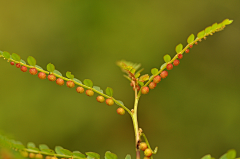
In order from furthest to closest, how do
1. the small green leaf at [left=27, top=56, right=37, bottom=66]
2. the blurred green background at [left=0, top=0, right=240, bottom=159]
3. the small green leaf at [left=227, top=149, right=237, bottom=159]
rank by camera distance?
the blurred green background at [left=0, top=0, right=240, bottom=159], the small green leaf at [left=27, top=56, right=37, bottom=66], the small green leaf at [left=227, top=149, right=237, bottom=159]

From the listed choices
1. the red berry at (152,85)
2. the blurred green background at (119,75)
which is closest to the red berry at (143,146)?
the red berry at (152,85)

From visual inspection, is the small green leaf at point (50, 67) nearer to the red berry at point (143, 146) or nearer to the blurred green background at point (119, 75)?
the red berry at point (143, 146)

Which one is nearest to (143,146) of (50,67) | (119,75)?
(50,67)

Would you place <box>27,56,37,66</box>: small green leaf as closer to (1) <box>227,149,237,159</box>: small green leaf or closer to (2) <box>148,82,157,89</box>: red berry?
(2) <box>148,82,157,89</box>: red berry

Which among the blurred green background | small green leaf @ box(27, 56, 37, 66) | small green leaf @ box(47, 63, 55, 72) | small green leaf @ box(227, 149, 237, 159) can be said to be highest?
the blurred green background

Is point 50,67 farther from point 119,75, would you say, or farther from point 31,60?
point 119,75

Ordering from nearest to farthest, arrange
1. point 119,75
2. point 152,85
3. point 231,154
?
point 231,154 < point 152,85 < point 119,75

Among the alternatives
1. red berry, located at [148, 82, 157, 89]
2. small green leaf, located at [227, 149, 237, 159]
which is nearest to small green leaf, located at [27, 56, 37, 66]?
red berry, located at [148, 82, 157, 89]

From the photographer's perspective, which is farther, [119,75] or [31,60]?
[119,75]

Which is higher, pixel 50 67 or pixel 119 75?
pixel 119 75
